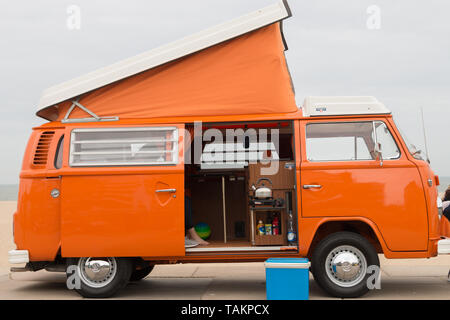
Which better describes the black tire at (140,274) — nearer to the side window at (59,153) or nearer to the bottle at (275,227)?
the side window at (59,153)

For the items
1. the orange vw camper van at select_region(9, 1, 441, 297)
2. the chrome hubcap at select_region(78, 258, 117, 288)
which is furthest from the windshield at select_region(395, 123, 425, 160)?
the chrome hubcap at select_region(78, 258, 117, 288)

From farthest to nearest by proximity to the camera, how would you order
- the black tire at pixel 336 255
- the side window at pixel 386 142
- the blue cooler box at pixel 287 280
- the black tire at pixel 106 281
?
1. the black tire at pixel 106 281
2. the side window at pixel 386 142
3. the black tire at pixel 336 255
4. the blue cooler box at pixel 287 280

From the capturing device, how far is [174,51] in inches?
310

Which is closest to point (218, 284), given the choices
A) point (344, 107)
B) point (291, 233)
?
point (291, 233)

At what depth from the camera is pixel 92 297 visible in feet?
25.4

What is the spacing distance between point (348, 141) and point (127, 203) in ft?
11.0

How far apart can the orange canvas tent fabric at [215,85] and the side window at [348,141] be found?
0.56m

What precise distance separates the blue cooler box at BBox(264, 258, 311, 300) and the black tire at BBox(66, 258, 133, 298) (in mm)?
2083

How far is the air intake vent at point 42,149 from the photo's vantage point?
316 inches

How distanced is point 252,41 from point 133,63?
1.75 m

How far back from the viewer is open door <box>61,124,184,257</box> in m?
7.56

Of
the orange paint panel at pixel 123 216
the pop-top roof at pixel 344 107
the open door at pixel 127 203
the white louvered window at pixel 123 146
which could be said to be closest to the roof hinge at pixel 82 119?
the white louvered window at pixel 123 146

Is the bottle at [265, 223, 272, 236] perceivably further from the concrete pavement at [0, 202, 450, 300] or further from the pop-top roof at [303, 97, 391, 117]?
the pop-top roof at [303, 97, 391, 117]

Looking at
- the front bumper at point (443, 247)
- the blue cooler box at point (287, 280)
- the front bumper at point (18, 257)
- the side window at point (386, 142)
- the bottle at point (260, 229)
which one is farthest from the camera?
the bottle at point (260, 229)
